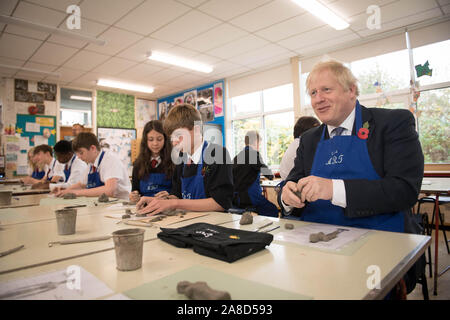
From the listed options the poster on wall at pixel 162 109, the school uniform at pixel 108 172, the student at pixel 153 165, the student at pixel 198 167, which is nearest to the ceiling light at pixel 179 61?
the poster on wall at pixel 162 109

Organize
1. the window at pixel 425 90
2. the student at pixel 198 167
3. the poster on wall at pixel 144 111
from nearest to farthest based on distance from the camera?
the student at pixel 198 167
the window at pixel 425 90
the poster on wall at pixel 144 111

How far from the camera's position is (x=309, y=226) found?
4.17 ft

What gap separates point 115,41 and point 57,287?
4.97m

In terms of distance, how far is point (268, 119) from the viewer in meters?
6.82

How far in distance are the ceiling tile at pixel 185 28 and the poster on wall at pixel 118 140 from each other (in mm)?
4048

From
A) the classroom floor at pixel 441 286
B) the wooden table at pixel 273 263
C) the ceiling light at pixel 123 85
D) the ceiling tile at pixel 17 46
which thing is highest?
the ceiling tile at pixel 17 46

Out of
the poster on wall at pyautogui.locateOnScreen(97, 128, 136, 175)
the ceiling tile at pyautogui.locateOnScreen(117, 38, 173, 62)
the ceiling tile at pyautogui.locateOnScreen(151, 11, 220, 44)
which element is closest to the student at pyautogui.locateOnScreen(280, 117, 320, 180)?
the ceiling tile at pyautogui.locateOnScreen(151, 11, 220, 44)

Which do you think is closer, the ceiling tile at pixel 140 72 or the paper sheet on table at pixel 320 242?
the paper sheet on table at pixel 320 242

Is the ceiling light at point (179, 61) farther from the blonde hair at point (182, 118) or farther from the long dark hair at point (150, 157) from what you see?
the blonde hair at point (182, 118)

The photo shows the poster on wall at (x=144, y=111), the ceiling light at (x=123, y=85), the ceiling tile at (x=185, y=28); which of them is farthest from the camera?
the poster on wall at (x=144, y=111)

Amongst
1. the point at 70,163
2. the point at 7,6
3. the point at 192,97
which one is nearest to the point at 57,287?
the point at 70,163

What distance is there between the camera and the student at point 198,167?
1823 mm
